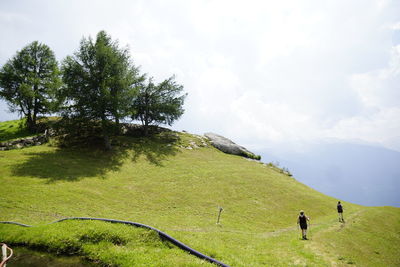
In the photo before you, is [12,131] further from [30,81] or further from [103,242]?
[103,242]

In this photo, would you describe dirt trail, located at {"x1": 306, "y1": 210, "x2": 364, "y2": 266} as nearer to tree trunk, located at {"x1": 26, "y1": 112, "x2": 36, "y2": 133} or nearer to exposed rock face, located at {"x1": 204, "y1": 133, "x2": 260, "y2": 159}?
exposed rock face, located at {"x1": 204, "y1": 133, "x2": 260, "y2": 159}

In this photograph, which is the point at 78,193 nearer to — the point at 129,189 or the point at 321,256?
the point at 129,189

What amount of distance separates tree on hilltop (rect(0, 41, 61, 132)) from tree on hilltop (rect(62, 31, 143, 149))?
629 centimetres

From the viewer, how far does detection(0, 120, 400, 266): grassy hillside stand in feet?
49.1

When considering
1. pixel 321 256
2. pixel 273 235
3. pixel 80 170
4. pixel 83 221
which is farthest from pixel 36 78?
pixel 321 256

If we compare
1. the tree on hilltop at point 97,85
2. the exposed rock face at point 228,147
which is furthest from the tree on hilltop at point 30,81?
the exposed rock face at point 228,147

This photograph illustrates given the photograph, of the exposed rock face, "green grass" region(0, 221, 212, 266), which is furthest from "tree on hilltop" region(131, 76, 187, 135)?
"green grass" region(0, 221, 212, 266)

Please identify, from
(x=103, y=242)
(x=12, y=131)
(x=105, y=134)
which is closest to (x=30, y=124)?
(x=12, y=131)

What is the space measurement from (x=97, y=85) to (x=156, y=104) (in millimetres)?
19359

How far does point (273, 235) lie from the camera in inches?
882

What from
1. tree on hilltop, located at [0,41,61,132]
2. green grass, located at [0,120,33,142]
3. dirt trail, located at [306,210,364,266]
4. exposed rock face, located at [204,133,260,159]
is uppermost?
tree on hilltop, located at [0,41,61,132]

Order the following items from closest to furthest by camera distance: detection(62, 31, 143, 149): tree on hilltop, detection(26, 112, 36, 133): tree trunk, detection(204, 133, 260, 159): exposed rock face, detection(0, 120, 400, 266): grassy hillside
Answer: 1. detection(0, 120, 400, 266): grassy hillside
2. detection(62, 31, 143, 149): tree on hilltop
3. detection(26, 112, 36, 133): tree trunk
4. detection(204, 133, 260, 159): exposed rock face

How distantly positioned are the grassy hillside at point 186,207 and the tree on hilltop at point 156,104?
49.7 feet

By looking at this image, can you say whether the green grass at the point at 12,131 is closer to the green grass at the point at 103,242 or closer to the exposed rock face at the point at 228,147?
the green grass at the point at 103,242
